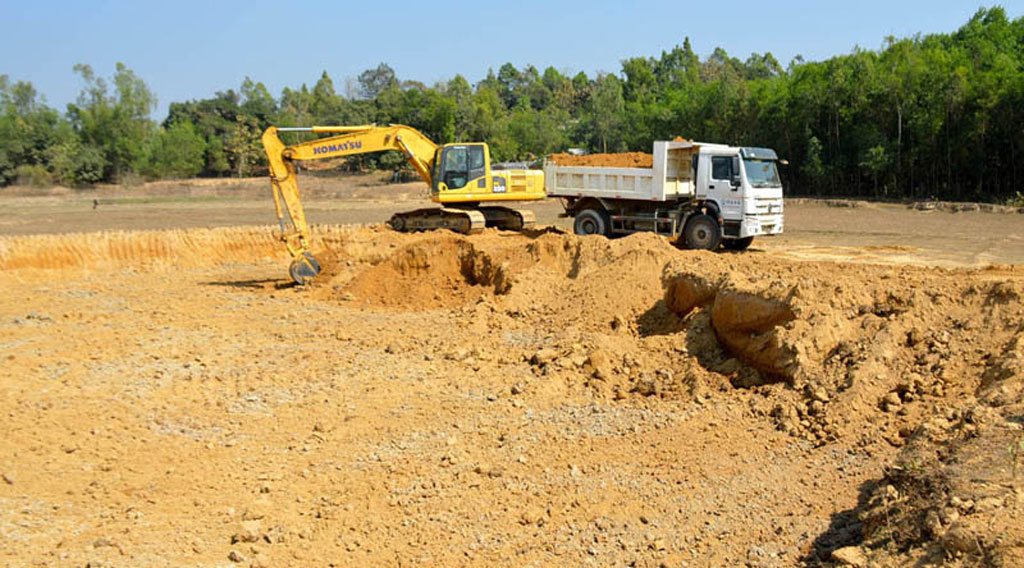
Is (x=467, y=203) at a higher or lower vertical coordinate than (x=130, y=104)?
lower

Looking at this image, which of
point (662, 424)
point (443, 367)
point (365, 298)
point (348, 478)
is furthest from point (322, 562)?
point (365, 298)

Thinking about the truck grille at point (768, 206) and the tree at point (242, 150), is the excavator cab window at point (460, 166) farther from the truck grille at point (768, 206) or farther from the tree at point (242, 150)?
the tree at point (242, 150)

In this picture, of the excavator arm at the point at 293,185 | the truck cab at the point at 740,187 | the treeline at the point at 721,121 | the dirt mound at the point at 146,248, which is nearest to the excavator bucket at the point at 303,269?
the excavator arm at the point at 293,185

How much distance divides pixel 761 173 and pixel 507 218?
615 cm

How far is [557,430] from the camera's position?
7.32 metres

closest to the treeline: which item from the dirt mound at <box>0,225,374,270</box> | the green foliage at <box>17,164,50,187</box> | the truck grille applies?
the green foliage at <box>17,164,50,187</box>

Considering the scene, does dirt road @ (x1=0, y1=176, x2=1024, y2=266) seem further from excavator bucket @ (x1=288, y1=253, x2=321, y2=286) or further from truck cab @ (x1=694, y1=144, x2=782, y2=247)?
excavator bucket @ (x1=288, y1=253, x2=321, y2=286)

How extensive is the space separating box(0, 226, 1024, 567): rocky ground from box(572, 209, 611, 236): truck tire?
586 centimetres

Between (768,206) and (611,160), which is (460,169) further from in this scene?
(768,206)

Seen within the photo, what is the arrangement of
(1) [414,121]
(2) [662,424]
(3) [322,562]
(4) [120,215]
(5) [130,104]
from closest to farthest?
1. (3) [322,562]
2. (2) [662,424]
3. (4) [120,215]
4. (1) [414,121]
5. (5) [130,104]

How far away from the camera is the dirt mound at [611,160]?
1744cm

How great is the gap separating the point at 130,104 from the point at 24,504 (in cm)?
6669

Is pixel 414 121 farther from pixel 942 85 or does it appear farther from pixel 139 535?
pixel 139 535

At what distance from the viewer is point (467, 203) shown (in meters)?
18.6
